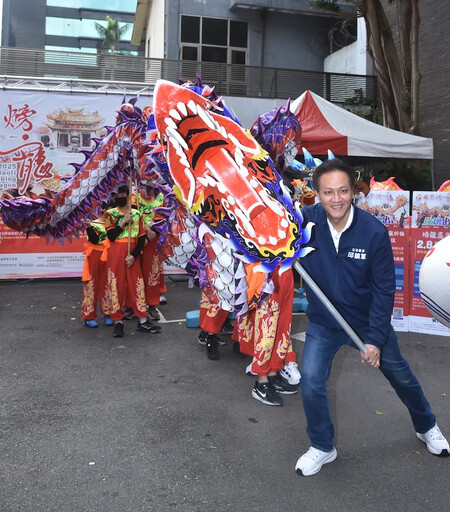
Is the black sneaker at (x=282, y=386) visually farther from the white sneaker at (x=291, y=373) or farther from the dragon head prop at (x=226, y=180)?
the dragon head prop at (x=226, y=180)

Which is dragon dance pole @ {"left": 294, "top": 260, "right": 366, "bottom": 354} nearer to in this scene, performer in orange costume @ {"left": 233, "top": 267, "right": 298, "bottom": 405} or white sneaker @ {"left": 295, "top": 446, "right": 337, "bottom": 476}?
white sneaker @ {"left": 295, "top": 446, "right": 337, "bottom": 476}

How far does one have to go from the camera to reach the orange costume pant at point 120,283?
5.09 meters

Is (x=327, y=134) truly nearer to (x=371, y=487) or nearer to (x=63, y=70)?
(x=371, y=487)

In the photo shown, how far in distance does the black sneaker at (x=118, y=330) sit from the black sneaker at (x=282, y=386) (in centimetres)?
192

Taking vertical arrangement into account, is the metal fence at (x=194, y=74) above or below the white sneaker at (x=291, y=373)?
above

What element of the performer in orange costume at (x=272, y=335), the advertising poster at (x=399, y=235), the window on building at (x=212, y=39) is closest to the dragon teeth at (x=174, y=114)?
the performer in orange costume at (x=272, y=335)

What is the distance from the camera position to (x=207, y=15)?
51.0ft

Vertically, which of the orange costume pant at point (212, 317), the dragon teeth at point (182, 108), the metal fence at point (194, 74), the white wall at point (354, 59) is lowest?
the orange costume pant at point (212, 317)

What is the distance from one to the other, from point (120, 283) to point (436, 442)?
335 centimetres

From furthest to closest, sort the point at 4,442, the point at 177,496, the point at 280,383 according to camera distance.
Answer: the point at 280,383
the point at 4,442
the point at 177,496

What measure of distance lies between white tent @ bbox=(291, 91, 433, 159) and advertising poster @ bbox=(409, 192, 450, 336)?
254 centimetres

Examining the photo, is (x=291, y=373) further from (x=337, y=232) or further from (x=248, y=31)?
(x=248, y=31)

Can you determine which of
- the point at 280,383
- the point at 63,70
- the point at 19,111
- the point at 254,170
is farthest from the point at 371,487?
the point at 63,70

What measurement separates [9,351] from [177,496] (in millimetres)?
2781
